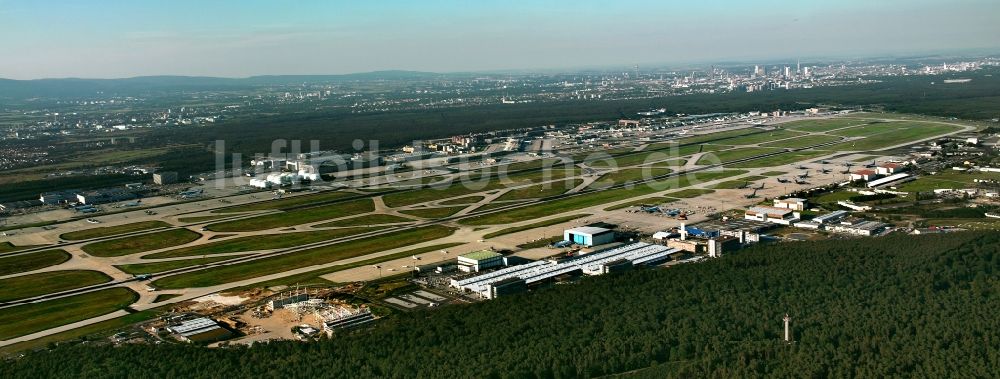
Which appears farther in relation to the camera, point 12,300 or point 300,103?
point 300,103

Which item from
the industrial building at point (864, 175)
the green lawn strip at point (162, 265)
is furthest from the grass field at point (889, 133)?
the green lawn strip at point (162, 265)

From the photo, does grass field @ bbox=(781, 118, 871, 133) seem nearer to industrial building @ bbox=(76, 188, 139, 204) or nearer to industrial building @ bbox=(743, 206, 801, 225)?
industrial building @ bbox=(743, 206, 801, 225)

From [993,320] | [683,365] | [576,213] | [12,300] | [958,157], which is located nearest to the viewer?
[683,365]

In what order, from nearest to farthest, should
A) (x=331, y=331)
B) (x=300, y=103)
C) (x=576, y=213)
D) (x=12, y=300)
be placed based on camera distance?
1. (x=331, y=331)
2. (x=12, y=300)
3. (x=576, y=213)
4. (x=300, y=103)

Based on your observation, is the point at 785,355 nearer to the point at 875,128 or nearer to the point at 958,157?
the point at 958,157

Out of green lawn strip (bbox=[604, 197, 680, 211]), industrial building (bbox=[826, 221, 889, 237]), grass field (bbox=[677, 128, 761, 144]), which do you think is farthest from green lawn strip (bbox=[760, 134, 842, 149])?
industrial building (bbox=[826, 221, 889, 237])

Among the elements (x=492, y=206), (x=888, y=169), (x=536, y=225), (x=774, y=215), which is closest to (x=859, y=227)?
(x=774, y=215)

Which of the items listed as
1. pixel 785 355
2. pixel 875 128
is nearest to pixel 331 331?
pixel 785 355
